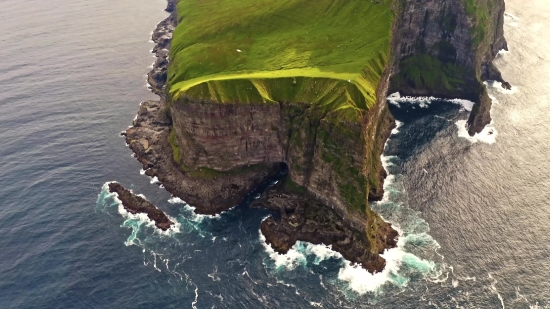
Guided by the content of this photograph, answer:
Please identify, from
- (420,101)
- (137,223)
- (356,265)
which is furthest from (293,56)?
(137,223)

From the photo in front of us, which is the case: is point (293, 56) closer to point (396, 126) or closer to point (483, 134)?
point (396, 126)

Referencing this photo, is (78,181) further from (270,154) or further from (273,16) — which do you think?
(273,16)

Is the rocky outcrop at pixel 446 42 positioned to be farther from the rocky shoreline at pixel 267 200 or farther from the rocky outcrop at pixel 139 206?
the rocky outcrop at pixel 139 206

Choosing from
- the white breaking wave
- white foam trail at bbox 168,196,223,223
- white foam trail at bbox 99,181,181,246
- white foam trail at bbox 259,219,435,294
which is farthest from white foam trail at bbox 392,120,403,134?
white foam trail at bbox 99,181,181,246

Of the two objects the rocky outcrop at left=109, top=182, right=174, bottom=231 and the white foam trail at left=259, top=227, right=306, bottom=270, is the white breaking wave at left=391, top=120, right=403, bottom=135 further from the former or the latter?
the rocky outcrop at left=109, top=182, right=174, bottom=231

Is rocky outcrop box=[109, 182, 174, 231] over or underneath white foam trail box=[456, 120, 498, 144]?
over

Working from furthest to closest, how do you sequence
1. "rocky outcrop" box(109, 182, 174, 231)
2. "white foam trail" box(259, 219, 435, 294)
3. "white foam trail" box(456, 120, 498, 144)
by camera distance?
"white foam trail" box(456, 120, 498, 144), "rocky outcrop" box(109, 182, 174, 231), "white foam trail" box(259, 219, 435, 294)
